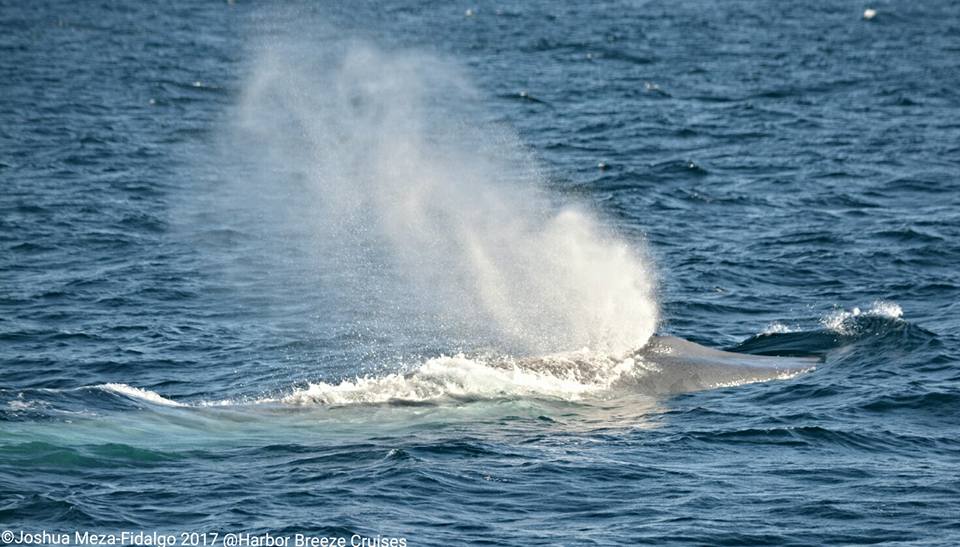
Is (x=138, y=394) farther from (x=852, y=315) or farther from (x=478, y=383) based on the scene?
(x=852, y=315)

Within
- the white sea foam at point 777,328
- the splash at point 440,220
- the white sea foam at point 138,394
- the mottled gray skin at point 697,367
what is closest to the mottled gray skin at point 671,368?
the mottled gray skin at point 697,367

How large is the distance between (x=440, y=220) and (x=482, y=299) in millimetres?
9226

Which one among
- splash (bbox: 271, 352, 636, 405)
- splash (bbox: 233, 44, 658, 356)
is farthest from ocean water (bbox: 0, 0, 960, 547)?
splash (bbox: 233, 44, 658, 356)

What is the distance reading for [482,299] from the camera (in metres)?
42.6

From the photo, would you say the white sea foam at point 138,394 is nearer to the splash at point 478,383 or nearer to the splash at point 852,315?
the splash at point 478,383

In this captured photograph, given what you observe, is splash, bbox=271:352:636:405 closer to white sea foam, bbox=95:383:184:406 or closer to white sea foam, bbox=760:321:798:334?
white sea foam, bbox=95:383:184:406

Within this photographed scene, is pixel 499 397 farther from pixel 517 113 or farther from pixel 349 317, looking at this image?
pixel 517 113

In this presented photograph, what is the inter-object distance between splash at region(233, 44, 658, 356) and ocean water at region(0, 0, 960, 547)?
0.20m

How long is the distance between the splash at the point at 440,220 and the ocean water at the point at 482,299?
196 mm

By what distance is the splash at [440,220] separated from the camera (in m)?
39.9

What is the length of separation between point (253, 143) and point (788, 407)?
3960cm

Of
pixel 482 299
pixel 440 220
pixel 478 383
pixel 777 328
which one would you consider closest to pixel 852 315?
pixel 777 328

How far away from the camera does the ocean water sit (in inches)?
1040

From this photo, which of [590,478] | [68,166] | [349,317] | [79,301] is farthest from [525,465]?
[68,166]
